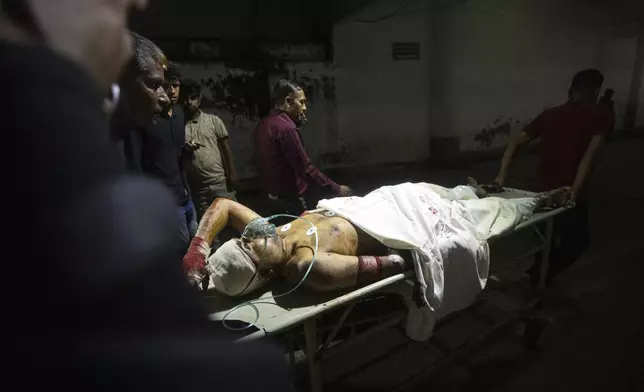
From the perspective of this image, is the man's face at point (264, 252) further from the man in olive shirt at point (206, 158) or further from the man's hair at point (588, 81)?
the man's hair at point (588, 81)

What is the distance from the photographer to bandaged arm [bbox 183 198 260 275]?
1.70 m

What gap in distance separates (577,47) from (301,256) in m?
10.00

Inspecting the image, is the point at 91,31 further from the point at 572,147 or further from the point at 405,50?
the point at 405,50

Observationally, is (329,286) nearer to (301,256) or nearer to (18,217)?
(301,256)

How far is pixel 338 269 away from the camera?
5.54ft

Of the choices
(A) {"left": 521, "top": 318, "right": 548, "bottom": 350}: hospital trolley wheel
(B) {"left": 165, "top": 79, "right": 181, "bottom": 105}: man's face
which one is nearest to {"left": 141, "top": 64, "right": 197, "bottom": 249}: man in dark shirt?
(B) {"left": 165, "top": 79, "right": 181, "bottom": 105}: man's face

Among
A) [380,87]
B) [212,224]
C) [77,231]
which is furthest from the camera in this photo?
[380,87]

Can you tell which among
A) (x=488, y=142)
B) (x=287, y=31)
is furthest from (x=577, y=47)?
(x=287, y=31)

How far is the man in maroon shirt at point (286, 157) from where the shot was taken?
290 centimetres

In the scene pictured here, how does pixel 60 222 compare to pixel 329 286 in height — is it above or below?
above

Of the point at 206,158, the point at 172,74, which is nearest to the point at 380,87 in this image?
the point at 206,158

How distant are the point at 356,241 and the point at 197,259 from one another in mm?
792

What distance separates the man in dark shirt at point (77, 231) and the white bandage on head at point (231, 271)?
1.33 m

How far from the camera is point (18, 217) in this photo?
28 cm
